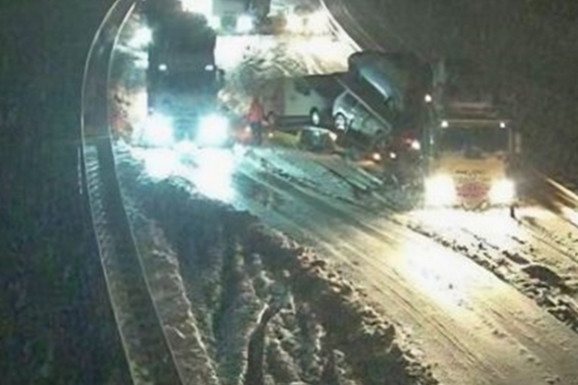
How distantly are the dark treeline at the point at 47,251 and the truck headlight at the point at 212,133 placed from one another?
12.1 ft

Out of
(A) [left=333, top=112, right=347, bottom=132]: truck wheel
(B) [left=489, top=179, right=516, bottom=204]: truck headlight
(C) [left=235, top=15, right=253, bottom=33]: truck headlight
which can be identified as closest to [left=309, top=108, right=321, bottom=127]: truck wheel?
(A) [left=333, top=112, right=347, bottom=132]: truck wheel

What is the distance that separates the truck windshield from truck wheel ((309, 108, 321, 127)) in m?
9.63

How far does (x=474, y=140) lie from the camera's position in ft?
79.0

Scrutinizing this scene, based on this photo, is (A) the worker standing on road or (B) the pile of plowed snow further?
(A) the worker standing on road

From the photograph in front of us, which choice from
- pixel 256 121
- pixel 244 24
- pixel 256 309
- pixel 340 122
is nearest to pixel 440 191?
pixel 340 122

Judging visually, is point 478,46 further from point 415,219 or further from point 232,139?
point 415,219

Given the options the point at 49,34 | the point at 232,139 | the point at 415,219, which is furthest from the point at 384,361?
the point at 49,34

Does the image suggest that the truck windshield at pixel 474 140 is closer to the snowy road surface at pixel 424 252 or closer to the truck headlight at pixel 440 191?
the truck headlight at pixel 440 191

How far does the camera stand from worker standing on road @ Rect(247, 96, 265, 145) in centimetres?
3139

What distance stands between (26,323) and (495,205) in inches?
516

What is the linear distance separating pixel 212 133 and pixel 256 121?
1791 millimetres

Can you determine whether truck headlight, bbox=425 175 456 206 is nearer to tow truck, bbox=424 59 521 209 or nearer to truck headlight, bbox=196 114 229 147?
tow truck, bbox=424 59 521 209

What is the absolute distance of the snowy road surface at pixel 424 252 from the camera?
15219 mm

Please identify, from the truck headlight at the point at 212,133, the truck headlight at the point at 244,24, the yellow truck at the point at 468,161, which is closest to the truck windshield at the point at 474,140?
the yellow truck at the point at 468,161
